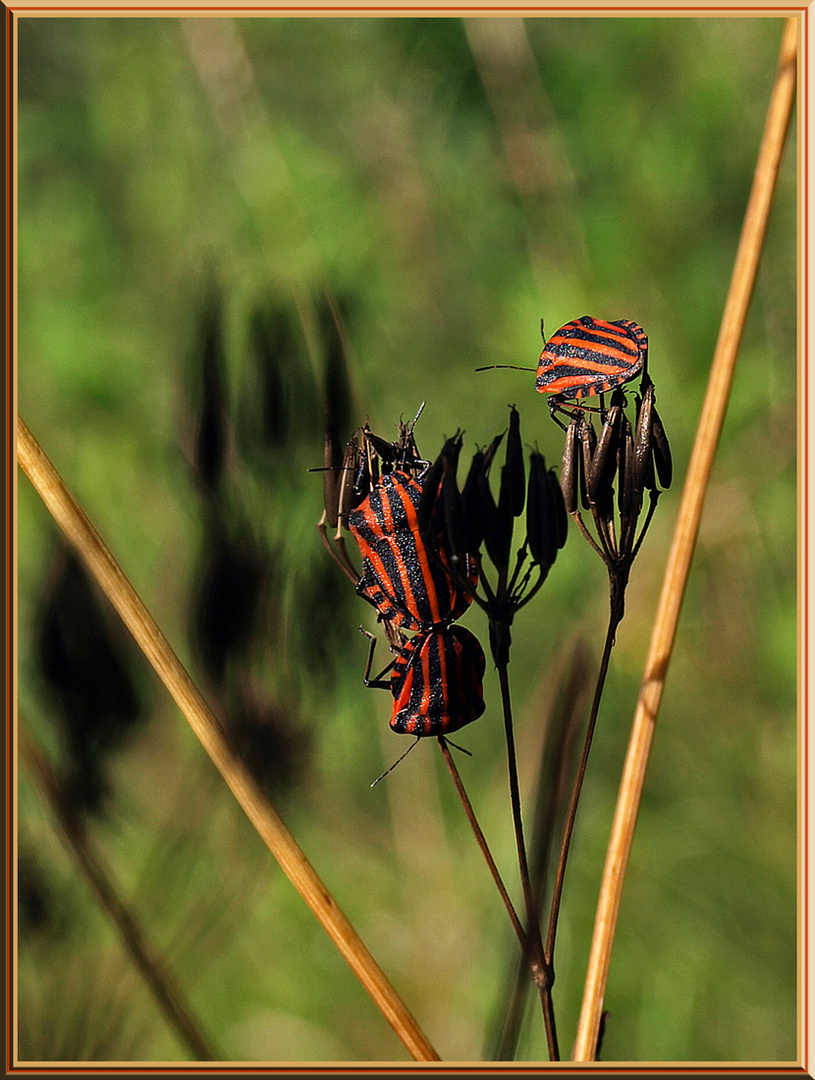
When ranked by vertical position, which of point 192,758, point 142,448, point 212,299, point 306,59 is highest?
point 306,59

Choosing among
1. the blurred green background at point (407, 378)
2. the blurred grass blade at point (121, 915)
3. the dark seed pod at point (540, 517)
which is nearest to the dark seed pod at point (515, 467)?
the dark seed pod at point (540, 517)

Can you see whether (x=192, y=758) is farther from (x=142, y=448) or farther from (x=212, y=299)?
(x=212, y=299)

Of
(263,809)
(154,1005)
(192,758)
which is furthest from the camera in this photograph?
(192,758)

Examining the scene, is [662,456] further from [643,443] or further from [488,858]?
[488,858]

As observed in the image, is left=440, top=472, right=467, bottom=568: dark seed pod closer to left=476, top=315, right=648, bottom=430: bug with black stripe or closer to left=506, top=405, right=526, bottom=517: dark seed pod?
left=506, top=405, right=526, bottom=517: dark seed pod

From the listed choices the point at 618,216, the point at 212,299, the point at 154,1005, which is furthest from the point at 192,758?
the point at 618,216

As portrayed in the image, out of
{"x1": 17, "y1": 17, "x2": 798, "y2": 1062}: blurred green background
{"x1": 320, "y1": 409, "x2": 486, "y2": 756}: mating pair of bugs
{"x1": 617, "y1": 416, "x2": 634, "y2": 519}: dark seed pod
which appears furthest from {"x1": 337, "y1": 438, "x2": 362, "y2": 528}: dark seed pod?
{"x1": 17, "y1": 17, "x2": 798, "y2": 1062}: blurred green background

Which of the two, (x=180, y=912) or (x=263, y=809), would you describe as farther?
(x=180, y=912)

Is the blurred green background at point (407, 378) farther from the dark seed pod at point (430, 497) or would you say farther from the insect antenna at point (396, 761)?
the dark seed pod at point (430, 497)
